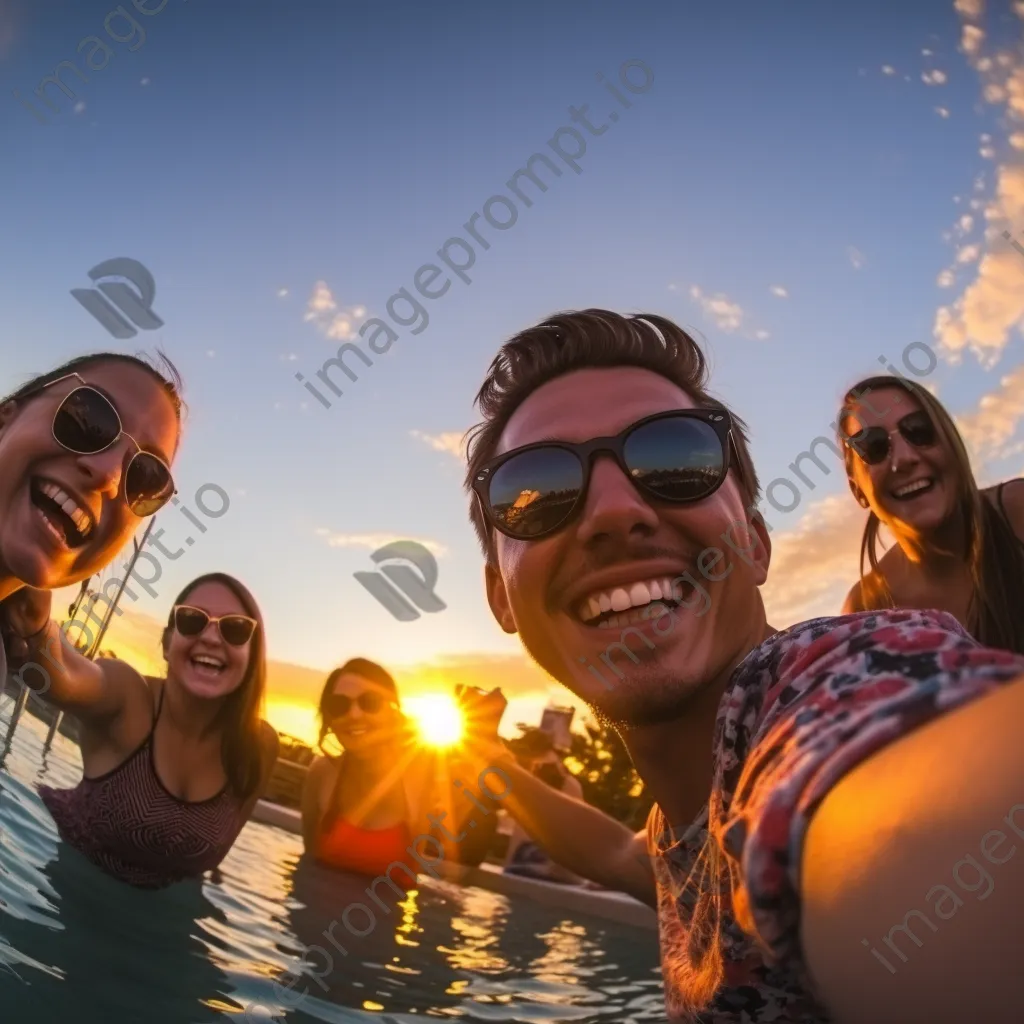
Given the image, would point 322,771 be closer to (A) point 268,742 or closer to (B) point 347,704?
(B) point 347,704

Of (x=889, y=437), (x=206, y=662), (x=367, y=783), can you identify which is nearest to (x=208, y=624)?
(x=206, y=662)

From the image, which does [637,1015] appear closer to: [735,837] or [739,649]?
[739,649]

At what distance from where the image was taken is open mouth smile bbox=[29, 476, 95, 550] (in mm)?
2854

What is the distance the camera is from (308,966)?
3.48 meters

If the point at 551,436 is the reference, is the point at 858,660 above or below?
below

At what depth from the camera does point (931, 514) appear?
375 cm

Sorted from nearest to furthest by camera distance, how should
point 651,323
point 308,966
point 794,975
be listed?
1. point 794,975
2. point 651,323
3. point 308,966

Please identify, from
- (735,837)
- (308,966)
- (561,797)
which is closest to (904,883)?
(735,837)

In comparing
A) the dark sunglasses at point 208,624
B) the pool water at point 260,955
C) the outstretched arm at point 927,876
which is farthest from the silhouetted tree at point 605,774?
the outstretched arm at point 927,876

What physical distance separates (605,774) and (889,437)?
21.6 metres

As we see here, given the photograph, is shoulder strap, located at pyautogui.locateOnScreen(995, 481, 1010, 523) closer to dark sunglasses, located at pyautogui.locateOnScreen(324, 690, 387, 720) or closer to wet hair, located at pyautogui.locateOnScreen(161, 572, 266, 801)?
wet hair, located at pyautogui.locateOnScreen(161, 572, 266, 801)

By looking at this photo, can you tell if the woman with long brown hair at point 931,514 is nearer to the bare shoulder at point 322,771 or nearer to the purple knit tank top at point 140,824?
the purple knit tank top at point 140,824

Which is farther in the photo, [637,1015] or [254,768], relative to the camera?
[254,768]

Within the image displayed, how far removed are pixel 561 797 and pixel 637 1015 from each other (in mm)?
1511
